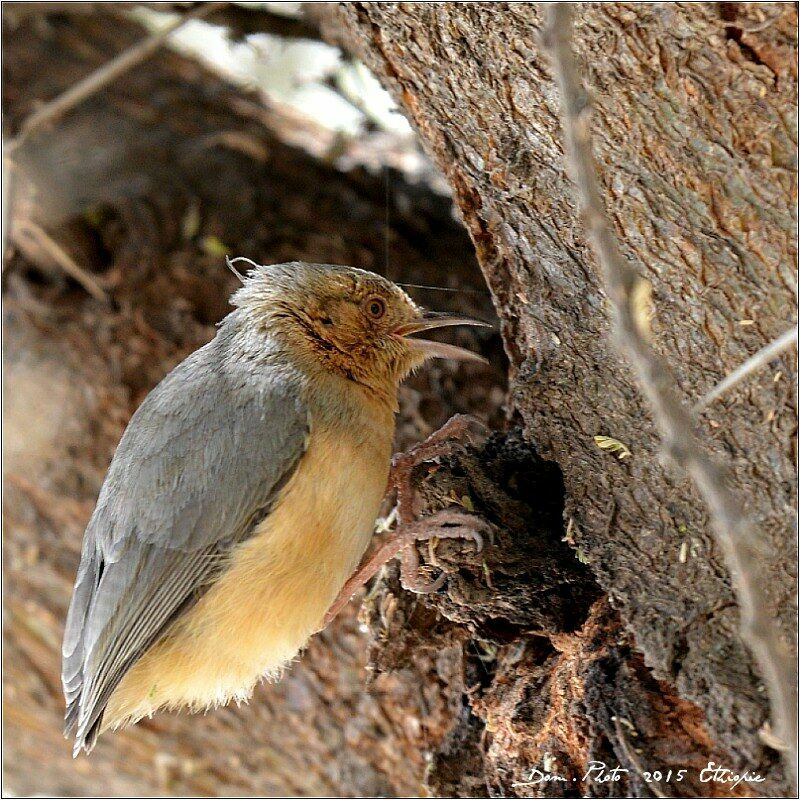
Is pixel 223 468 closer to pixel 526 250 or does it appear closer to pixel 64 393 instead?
pixel 526 250

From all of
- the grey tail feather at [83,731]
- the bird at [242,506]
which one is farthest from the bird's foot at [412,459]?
the grey tail feather at [83,731]

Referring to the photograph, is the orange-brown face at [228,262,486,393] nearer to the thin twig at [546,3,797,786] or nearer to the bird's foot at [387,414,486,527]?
the bird's foot at [387,414,486,527]

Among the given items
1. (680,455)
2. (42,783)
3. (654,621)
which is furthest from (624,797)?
(42,783)

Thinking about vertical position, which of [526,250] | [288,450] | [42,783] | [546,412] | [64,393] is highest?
[526,250]

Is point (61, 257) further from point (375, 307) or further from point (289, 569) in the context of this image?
point (289, 569)

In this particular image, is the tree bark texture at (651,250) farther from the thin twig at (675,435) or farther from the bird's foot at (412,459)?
the thin twig at (675,435)

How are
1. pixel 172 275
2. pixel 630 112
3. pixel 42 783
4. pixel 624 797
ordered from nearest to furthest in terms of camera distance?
pixel 630 112, pixel 624 797, pixel 172 275, pixel 42 783
